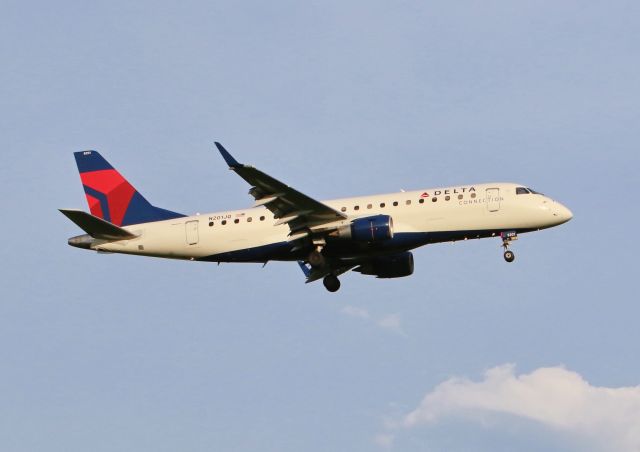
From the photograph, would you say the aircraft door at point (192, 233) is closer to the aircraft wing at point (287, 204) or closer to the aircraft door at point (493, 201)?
the aircraft wing at point (287, 204)

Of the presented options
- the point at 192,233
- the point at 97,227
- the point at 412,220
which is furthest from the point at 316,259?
the point at 97,227

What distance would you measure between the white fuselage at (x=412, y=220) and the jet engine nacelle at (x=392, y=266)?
15.6ft

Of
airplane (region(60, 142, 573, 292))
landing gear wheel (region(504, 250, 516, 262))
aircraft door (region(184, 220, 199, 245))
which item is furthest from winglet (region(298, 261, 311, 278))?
landing gear wheel (region(504, 250, 516, 262))

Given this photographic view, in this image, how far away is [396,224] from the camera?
57188 millimetres

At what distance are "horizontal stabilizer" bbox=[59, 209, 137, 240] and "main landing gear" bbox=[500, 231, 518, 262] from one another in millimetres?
18285

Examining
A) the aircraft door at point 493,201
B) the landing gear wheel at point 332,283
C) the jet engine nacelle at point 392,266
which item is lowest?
the landing gear wheel at point 332,283

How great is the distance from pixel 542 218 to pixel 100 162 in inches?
933

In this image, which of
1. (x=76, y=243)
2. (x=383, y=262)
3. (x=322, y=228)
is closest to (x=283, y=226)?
(x=322, y=228)

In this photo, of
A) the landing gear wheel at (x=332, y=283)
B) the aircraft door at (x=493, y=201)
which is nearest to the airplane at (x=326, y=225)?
the aircraft door at (x=493, y=201)

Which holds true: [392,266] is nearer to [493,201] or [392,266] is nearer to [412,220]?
[412,220]

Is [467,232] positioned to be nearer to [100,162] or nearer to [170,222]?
[170,222]

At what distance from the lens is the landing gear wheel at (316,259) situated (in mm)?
58062

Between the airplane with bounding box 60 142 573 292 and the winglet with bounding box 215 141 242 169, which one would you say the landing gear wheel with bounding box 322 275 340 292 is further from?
the winglet with bounding box 215 141 242 169

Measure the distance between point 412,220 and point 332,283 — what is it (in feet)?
23.6
